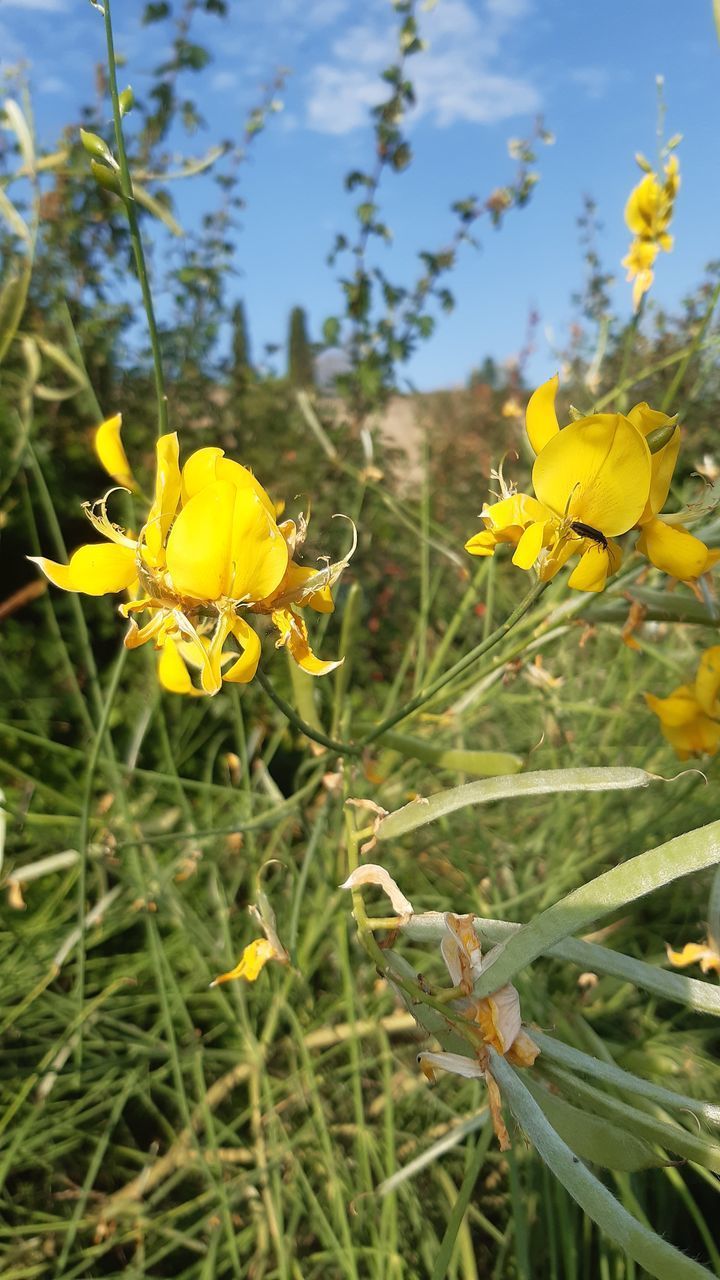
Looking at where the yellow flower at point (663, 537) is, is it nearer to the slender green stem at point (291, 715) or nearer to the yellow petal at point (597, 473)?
the yellow petal at point (597, 473)

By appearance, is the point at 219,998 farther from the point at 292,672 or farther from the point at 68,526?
the point at 68,526

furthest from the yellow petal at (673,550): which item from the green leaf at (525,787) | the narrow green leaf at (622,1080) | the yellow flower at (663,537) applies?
the narrow green leaf at (622,1080)

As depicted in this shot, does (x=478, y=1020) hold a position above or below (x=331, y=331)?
below

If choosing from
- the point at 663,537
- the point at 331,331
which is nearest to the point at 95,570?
the point at 663,537

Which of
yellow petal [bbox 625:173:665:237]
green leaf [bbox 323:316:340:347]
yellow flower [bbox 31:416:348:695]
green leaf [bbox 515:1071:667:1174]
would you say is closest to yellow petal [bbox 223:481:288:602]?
yellow flower [bbox 31:416:348:695]

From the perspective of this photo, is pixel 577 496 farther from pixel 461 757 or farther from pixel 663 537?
pixel 461 757
